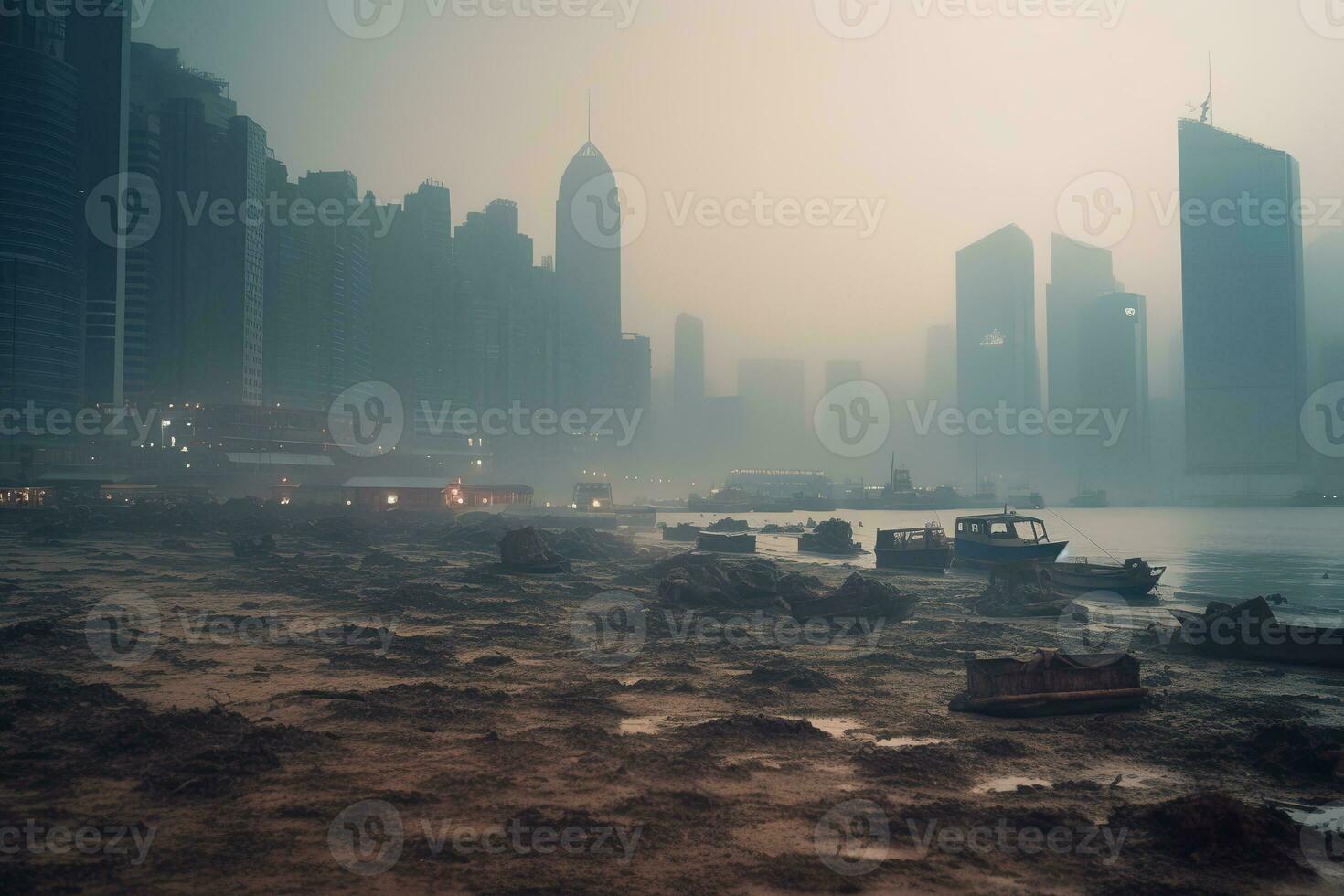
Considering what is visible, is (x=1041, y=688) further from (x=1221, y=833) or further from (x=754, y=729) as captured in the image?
(x=754, y=729)

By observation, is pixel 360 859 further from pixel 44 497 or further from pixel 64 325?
pixel 64 325

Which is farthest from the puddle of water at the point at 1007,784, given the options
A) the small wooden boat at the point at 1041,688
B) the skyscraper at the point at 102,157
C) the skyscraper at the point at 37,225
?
the skyscraper at the point at 102,157

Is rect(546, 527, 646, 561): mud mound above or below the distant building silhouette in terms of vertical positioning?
below

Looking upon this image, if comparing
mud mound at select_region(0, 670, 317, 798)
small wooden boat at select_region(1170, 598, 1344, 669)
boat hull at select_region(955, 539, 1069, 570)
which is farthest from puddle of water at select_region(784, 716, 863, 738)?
boat hull at select_region(955, 539, 1069, 570)

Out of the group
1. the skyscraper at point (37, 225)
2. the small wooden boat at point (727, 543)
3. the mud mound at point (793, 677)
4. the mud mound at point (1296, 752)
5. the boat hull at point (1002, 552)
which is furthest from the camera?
the skyscraper at point (37, 225)

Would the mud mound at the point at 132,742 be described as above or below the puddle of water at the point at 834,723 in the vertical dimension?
above

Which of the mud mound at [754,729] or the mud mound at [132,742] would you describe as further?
the mud mound at [754,729]

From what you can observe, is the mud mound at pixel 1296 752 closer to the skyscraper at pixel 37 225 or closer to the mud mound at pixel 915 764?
the mud mound at pixel 915 764

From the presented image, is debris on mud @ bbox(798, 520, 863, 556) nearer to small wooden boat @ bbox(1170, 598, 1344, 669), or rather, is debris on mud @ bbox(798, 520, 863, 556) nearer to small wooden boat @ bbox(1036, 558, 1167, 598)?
small wooden boat @ bbox(1036, 558, 1167, 598)
